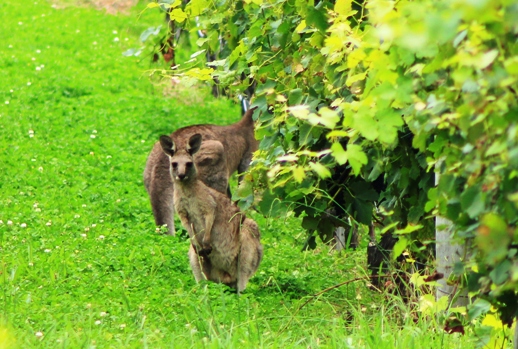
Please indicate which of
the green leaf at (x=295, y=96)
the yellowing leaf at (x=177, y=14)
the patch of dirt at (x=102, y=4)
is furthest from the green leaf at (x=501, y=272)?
the patch of dirt at (x=102, y=4)

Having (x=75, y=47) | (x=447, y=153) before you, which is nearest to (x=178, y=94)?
(x=75, y=47)

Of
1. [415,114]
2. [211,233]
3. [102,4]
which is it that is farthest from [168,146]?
[102,4]

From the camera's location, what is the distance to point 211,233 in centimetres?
742

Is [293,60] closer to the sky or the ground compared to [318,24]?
closer to the ground

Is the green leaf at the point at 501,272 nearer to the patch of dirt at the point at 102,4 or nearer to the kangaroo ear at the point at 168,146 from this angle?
the kangaroo ear at the point at 168,146

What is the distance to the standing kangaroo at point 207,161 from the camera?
8.77m

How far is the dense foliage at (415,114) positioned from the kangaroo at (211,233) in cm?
147

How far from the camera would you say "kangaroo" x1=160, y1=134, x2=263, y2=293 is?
24.3 feet

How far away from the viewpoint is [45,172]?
34.0ft

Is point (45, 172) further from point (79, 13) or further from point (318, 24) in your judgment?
point (79, 13)

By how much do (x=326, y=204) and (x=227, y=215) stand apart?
1881 mm

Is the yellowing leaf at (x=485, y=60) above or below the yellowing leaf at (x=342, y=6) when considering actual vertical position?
above

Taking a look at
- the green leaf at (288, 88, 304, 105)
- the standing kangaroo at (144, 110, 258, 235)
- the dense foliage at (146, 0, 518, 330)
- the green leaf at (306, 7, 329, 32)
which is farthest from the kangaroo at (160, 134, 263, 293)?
the green leaf at (306, 7, 329, 32)

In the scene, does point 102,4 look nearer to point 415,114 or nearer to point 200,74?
point 200,74
